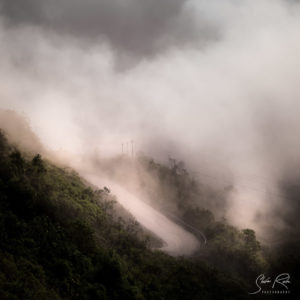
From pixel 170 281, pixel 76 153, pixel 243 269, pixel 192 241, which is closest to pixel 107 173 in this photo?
pixel 76 153

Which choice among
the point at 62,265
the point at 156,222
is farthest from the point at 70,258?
the point at 156,222

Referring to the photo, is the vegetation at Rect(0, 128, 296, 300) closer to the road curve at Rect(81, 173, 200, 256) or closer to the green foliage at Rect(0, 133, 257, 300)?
the green foliage at Rect(0, 133, 257, 300)

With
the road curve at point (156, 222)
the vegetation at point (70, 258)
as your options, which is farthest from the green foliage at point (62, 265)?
the road curve at point (156, 222)

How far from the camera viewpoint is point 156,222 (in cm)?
10800

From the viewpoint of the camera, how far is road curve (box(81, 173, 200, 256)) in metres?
90.8

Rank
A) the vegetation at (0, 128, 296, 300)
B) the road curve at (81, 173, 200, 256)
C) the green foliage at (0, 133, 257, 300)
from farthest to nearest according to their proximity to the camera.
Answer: the road curve at (81, 173, 200, 256) < the vegetation at (0, 128, 296, 300) < the green foliage at (0, 133, 257, 300)

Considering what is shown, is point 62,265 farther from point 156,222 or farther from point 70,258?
point 156,222

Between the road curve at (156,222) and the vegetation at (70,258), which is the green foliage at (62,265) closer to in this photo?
the vegetation at (70,258)

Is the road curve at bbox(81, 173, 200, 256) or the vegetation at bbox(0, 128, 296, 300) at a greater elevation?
the road curve at bbox(81, 173, 200, 256)

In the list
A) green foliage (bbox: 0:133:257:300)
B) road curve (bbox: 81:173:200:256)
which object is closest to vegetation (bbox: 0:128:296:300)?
green foliage (bbox: 0:133:257:300)

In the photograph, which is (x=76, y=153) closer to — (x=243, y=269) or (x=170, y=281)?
(x=243, y=269)

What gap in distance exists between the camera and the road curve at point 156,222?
90.8m

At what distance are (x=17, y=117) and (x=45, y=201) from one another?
5939 centimetres

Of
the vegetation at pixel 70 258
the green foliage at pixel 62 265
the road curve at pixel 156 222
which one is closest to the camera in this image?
the green foliage at pixel 62 265
